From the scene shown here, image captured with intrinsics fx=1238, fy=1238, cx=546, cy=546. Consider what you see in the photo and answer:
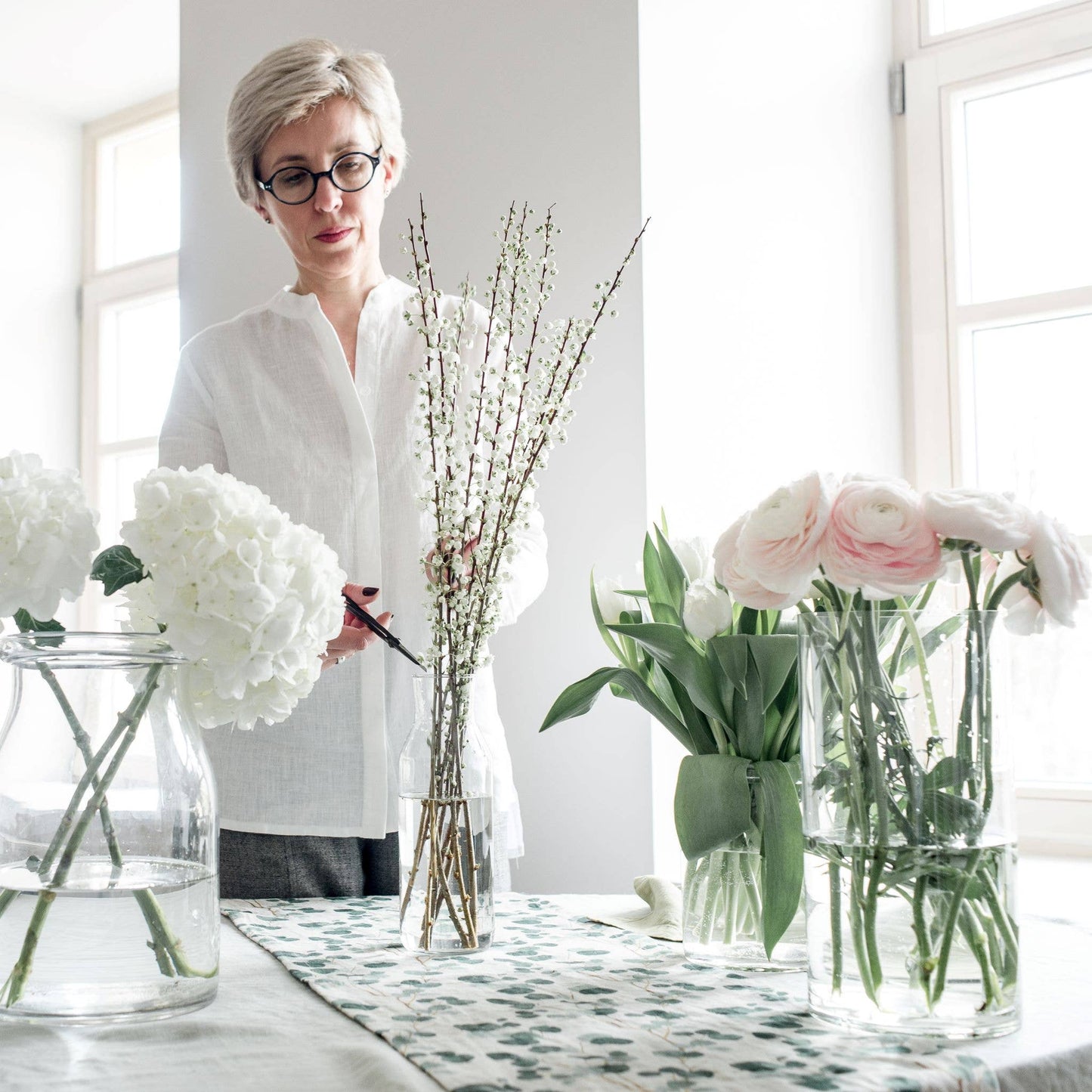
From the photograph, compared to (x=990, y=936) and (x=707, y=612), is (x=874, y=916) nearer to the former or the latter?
(x=990, y=936)

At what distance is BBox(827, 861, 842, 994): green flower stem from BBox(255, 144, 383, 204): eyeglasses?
40.1 inches

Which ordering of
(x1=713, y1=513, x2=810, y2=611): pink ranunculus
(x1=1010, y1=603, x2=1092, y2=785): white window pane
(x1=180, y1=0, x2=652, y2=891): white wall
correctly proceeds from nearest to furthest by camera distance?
(x1=713, y1=513, x2=810, y2=611): pink ranunculus, (x1=180, y1=0, x2=652, y2=891): white wall, (x1=1010, y1=603, x2=1092, y2=785): white window pane

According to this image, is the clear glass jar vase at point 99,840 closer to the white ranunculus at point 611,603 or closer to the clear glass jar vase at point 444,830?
the clear glass jar vase at point 444,830

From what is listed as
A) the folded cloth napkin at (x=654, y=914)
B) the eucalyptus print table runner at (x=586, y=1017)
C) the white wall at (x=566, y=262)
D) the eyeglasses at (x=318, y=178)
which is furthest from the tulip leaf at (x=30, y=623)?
the white wall at (x=566, y=262)

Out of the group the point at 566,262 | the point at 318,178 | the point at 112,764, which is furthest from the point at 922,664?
the point at 566,262

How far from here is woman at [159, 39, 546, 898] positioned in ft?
4.56

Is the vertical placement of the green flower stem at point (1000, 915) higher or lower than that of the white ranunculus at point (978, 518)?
lower

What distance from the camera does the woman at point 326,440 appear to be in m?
1.39

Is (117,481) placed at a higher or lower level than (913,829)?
higher

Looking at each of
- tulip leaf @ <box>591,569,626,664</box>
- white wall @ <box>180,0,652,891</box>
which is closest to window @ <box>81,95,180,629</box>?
white wall @ <box>180,0,652,891</box>

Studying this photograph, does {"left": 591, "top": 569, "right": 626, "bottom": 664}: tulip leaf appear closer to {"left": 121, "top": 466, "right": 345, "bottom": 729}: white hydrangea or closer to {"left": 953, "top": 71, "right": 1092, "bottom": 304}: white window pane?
{"left": 121, "top": 466, "right": 345, "bottom": 729}: white hydrangea

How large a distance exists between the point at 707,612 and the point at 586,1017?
0.29 metres

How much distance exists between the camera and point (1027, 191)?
210 centimetres

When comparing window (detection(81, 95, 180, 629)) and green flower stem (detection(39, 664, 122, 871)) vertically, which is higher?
window (detection(81, 95, 180, 629))
